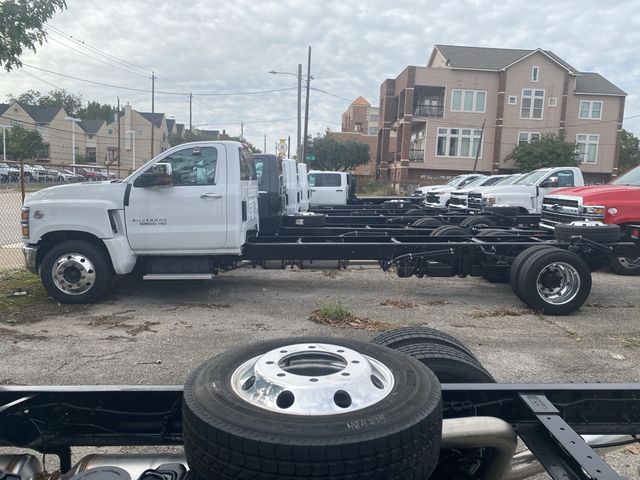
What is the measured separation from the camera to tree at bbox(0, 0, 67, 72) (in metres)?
6.82

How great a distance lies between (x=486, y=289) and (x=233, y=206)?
4.44 m

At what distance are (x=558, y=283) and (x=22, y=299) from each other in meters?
7.54

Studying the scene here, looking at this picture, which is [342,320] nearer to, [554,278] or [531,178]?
[554,278]

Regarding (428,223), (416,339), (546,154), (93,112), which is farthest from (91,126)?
(416,339)

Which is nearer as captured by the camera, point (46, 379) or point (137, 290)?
point (46, 379)

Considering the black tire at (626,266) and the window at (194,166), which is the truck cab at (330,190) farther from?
the window at (194,166)

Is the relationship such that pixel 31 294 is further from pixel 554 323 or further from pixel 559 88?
pixel 559 88

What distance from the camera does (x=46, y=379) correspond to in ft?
15.9

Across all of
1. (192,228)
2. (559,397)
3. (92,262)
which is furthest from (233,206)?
(559,397)

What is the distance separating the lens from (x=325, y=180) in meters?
21.3

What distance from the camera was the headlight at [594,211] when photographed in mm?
9672

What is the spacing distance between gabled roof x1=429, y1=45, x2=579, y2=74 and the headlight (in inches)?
1583

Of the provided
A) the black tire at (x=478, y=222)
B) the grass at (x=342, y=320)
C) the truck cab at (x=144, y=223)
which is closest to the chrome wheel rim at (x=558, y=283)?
the grass at (x=342, y=320)

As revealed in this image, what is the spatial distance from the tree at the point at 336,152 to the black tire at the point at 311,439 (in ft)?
209
